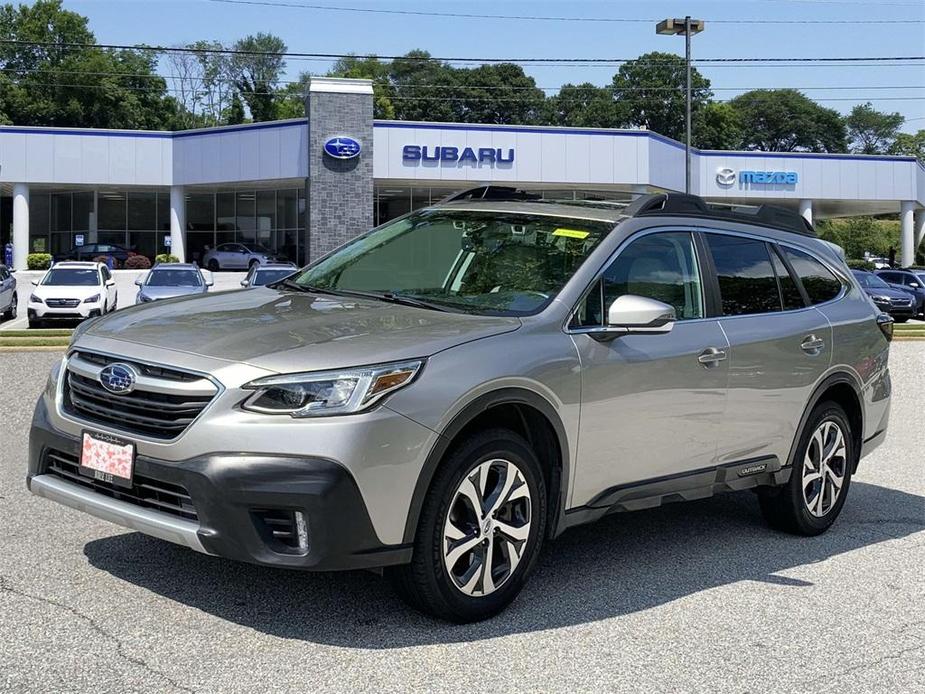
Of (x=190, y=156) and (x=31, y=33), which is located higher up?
(x=31, y=33)

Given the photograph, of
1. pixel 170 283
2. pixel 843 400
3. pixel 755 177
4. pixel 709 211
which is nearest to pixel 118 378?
pixel 709 211

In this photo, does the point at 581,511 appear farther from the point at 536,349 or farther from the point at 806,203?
the point at 806,203

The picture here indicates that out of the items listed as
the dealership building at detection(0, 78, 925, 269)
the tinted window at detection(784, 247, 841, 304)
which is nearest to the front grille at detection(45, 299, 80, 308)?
the dealership building at detection(0, 78, 925, 269)

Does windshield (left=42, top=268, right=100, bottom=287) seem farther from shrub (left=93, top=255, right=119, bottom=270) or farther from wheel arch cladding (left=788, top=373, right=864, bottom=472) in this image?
shrub (left=93, top=255, right=119, bottom=270)

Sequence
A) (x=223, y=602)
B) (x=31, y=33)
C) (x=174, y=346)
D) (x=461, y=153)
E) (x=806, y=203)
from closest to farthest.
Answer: (x=174, y=346)
(x=223, y=602)
(x=461, y=153)
(x=806, y=203)
(x=31, y=33)

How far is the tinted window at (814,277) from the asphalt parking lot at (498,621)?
4.80 feet

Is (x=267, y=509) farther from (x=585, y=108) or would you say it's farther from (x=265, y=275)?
(x=585, y=108)

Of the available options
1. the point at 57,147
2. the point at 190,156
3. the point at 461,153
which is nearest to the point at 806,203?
the point at 461,153

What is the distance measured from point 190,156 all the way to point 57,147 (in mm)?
5976

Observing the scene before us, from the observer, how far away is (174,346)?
13.9 feet

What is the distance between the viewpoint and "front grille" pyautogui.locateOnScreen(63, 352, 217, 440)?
158 inches

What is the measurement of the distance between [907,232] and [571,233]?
56810 mm

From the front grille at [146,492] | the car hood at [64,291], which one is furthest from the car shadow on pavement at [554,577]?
the car hood at [64,291]

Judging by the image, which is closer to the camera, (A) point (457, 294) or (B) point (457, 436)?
(B) point (457, 436)
